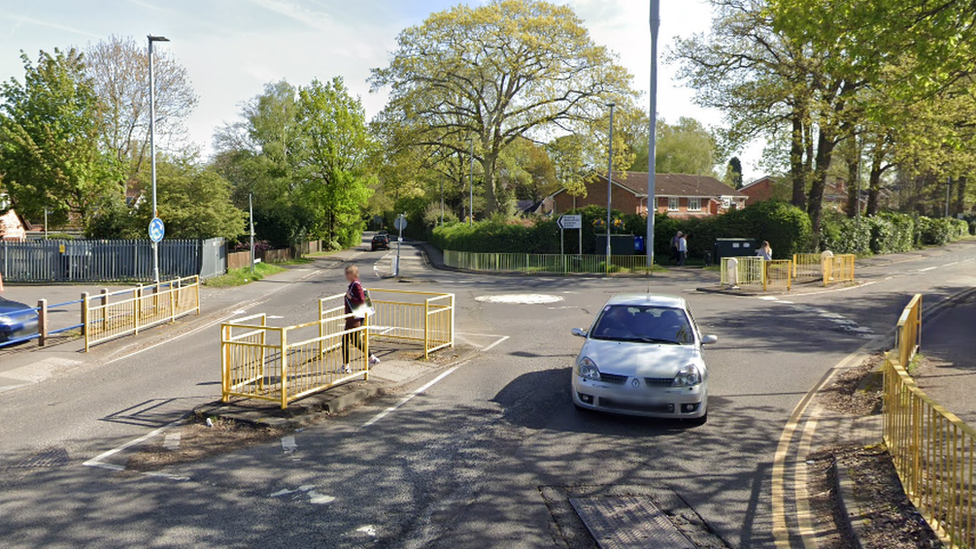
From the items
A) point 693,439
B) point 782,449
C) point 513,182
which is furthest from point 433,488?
point 513,182

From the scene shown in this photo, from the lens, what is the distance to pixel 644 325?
9836 mm

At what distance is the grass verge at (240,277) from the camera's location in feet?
95.9

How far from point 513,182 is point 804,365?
66.0m

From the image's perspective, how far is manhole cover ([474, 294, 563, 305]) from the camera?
22.5 metres

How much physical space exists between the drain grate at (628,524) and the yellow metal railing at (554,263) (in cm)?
2652

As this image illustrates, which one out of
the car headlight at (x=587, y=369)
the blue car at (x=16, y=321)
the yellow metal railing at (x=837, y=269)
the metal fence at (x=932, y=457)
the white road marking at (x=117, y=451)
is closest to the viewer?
the metal fence at (x=932, y=457)

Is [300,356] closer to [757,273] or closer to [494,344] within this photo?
[494,344]

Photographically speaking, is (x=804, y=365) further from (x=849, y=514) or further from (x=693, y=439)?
(x=849, y=514)

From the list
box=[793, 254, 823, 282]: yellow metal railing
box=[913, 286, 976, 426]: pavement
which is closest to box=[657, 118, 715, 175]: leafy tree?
box=[793, 254, 823, 282]: yellow metal railing

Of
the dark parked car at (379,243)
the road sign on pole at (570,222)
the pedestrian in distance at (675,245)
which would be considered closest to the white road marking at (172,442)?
the road sign on pole at (570,222)

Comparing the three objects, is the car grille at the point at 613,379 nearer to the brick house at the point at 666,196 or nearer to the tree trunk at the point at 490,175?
the tree trunk at the point at 490,175

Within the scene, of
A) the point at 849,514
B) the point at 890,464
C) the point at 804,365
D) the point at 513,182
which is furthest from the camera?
the point at 513,182

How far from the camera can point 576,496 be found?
6.39 meters

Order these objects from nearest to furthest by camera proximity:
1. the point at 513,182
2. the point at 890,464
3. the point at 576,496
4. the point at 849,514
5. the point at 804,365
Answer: the point at 849,514 → the point at 576,496 → the point at 890,464 → the point at 804,365 → the point at 513,182
